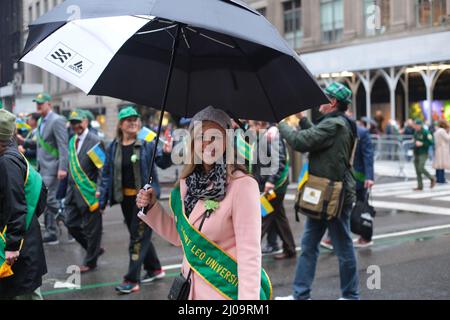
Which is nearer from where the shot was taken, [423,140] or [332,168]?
[332,168]

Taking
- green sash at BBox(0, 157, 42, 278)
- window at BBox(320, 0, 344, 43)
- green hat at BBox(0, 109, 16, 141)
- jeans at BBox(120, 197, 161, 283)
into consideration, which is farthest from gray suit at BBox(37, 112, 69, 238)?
window at BBox(320, 0, 344, 43)

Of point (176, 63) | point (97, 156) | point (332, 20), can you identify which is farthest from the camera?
point (332, 20)

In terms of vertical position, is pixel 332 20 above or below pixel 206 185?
above

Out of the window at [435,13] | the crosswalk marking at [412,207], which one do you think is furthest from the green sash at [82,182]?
the crosswalk marking at [412,207]

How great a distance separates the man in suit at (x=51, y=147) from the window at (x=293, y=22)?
79.3 feet

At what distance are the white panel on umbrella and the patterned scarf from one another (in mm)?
780

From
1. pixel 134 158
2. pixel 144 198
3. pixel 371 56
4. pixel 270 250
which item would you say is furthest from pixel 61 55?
pixel 371 56

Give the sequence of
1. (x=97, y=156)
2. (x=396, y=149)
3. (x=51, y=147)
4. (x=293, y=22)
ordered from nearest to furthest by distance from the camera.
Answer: (x=97, y=156), (x=51, y=147), (x=396, y=149), (x=293, y=22)

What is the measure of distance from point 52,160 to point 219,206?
656 cm

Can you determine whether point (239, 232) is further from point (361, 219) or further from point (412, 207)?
point (412, 207)

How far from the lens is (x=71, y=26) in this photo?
342 centimetres

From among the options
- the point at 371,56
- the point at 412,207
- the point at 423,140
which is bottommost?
the point at 412,207

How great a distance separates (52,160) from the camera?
29.8ft

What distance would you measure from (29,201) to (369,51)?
20.8 meters
